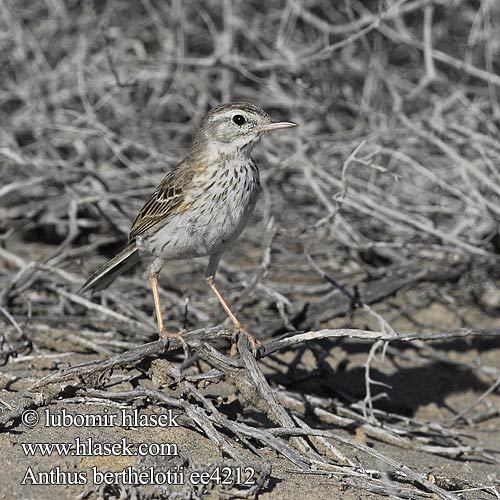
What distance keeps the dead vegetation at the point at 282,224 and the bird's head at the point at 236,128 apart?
641 mm

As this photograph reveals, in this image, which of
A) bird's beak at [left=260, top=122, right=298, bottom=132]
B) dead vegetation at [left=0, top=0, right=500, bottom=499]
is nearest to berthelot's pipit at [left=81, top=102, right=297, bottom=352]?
bird's beak at [left=260, top=122, right=298, bottom=132]

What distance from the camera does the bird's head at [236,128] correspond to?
16.3ft

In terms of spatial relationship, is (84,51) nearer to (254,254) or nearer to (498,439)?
(254,254)

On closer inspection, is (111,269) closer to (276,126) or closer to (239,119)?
(239,119)

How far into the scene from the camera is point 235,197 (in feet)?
15.5

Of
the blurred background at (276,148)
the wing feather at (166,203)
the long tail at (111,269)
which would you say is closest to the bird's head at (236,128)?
the wing feather at (166,203)

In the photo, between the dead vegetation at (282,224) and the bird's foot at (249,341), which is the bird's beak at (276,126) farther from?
the bird's foot at (249,341)

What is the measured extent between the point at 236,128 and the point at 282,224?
2347 mm

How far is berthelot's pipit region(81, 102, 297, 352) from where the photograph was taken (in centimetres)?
471

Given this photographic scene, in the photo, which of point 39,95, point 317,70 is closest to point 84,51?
point 39,95

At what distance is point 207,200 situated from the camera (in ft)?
15.4

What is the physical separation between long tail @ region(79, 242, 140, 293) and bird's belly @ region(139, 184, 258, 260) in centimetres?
39

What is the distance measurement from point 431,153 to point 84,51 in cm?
333

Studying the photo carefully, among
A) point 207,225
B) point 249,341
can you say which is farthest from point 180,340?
point 207,225
